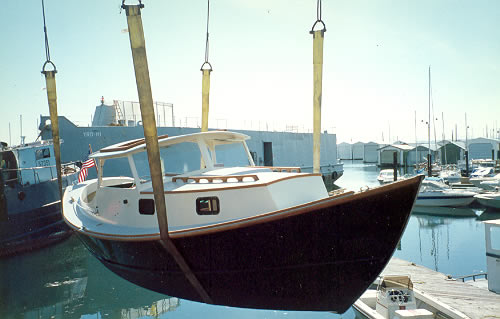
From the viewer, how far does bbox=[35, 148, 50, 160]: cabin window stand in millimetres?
21125

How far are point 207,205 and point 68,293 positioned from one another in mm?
9621

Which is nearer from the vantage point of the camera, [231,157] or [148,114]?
[148,114]

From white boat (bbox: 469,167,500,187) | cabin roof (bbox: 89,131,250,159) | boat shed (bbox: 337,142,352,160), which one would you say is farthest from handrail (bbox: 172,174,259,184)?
boat shed (bbox: 337,142,352,160)

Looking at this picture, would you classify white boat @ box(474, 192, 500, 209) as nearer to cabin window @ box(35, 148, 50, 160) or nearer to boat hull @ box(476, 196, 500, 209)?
boat hull @ box(476, 196, 500, 209)

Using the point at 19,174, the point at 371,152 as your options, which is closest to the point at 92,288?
the point at 19,174

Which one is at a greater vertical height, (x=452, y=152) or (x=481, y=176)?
(x=452, y=152)

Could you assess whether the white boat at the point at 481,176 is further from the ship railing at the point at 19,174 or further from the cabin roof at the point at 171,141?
the ship railing at the point at 19,174

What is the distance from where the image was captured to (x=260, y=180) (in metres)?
7.02

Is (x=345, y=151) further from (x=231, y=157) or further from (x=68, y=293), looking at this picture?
(x=68, y=293)

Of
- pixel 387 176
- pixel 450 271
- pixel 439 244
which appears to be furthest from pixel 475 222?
pixel 387 176

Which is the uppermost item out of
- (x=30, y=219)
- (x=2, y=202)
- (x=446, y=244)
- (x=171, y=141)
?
(x=171, y=141)

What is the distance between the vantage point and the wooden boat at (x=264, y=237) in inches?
234

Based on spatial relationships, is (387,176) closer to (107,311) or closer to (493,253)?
(493,253)

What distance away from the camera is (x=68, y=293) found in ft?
44.7
